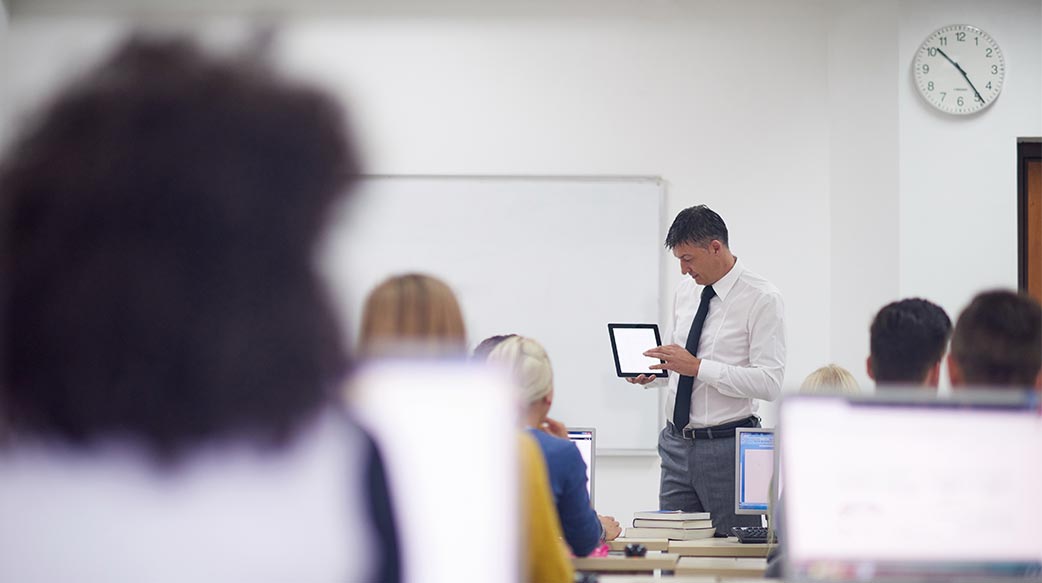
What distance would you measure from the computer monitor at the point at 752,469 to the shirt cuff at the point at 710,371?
0.45 m

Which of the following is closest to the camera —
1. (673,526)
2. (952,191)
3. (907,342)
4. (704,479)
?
(907,342)

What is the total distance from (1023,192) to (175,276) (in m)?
5.57

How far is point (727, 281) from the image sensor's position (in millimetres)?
4152

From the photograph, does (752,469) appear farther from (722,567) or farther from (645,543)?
(722,567)

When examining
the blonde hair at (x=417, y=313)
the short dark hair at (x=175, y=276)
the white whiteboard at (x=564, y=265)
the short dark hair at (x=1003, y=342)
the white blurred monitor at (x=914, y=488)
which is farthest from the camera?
the white whiteboard at (x=564, y=265)

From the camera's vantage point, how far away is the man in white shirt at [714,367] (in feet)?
13.0

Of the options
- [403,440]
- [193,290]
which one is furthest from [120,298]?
[403,440]

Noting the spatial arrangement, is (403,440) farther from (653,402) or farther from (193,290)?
(653,402)

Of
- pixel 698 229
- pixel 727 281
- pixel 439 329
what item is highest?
pixel 698 229

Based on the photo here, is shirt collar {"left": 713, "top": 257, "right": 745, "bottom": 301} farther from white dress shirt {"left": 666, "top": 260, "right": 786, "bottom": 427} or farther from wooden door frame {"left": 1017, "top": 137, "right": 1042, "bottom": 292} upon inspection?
wooden door frame {"left": 1017, "top": 137, "right": 1042, "bottom": 292}

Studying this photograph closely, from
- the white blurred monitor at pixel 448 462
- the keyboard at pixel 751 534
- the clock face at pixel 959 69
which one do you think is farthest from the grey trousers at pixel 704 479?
the white blurred monitor at pixel 448 462

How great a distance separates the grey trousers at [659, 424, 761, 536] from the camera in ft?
12.7

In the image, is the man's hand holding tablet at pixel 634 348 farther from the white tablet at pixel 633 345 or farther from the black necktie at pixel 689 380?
the black necktie at pixel 689 380

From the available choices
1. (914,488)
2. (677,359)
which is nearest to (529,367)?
(914,488)
